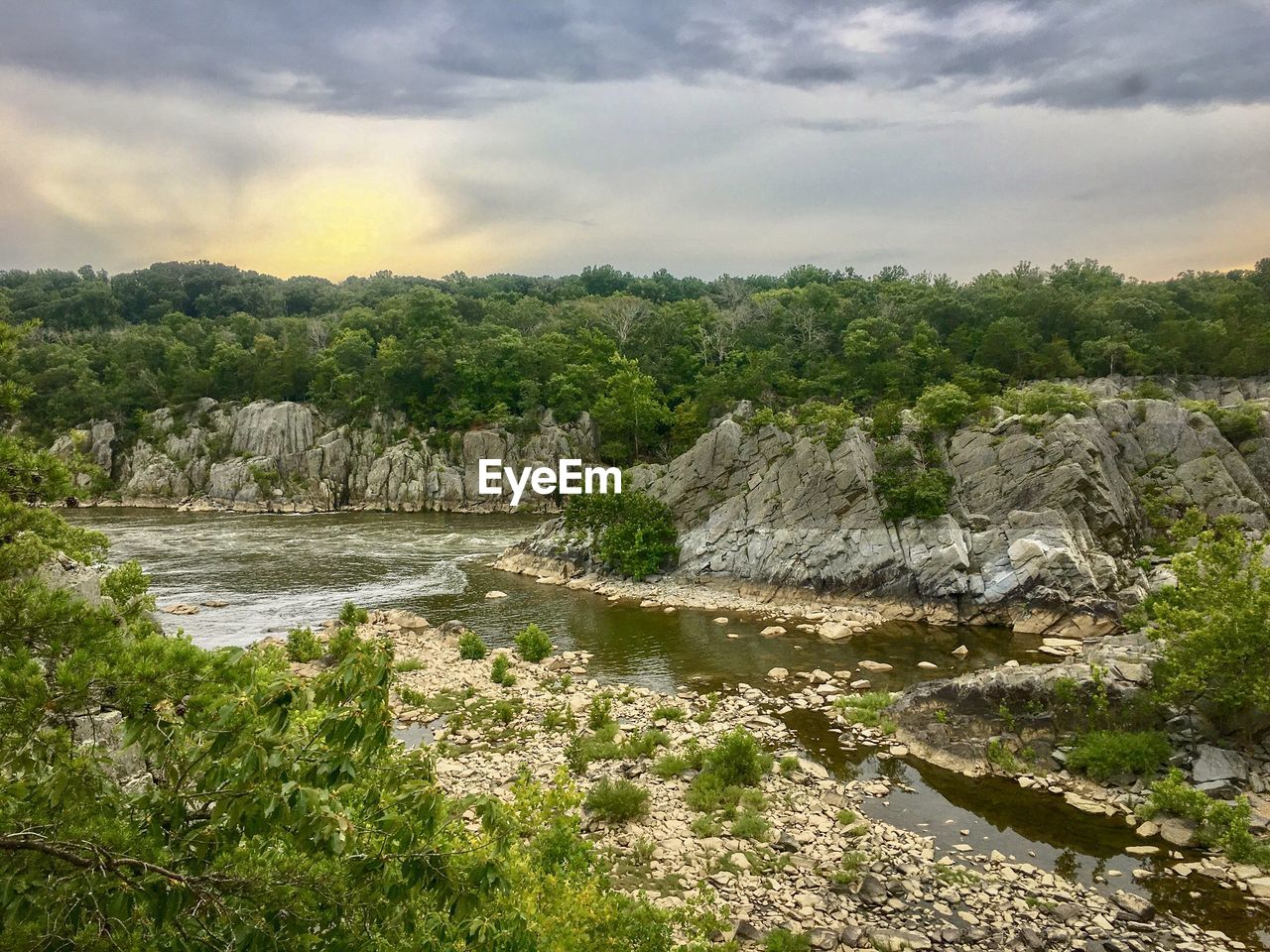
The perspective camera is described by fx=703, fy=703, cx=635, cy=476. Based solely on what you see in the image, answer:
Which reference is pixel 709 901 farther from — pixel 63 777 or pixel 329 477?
pixel 329 477

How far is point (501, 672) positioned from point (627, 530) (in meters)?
17.9

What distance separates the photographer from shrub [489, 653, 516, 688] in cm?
2480

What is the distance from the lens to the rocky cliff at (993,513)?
32062 millimetres

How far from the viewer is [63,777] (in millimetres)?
4609

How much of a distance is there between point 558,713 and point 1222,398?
5782 cm

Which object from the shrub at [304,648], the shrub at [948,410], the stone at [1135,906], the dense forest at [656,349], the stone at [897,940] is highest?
the dense forest at [656,349]

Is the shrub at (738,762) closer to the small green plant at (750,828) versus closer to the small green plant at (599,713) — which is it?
the small green plant at (750,828)

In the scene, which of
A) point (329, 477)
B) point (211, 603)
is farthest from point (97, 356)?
point (211, 603)

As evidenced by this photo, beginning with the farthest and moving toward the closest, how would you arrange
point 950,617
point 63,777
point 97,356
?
1. point 97,356
2. point 950,617
3. point 63,777

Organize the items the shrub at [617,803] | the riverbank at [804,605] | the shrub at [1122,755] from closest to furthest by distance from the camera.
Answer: the shrub at [617,803] → the shrub at [1122,755] → the riverbank at [804,605]

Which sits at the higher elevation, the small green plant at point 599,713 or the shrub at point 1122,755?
the shrub at point 1122,755

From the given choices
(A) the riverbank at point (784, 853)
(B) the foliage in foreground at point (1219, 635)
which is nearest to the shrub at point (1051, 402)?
(B) the foliage in foreground at point (1219, 635)

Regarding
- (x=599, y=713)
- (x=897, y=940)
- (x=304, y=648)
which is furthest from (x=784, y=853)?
(x=304, y=648)

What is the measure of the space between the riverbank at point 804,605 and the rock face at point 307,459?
31278 millimetres
